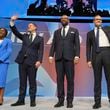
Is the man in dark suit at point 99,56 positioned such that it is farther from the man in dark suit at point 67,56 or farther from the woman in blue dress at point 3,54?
the woman in blue dress at point 3,54

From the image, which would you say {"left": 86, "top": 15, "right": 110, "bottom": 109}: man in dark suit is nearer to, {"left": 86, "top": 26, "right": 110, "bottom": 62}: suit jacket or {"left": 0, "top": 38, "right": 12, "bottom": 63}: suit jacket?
{"left": 86, "top": 26, "right": 110, "bottom": 62}: suit jacket

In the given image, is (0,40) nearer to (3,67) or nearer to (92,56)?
(3,67)

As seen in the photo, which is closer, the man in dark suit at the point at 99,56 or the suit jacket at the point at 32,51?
the man in dark suit at the point at 99,56

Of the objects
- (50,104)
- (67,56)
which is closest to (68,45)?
(67,56)

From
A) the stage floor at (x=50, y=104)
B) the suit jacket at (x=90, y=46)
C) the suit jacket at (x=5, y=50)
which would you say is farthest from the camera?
the suit jacket at (x=5, y=50)

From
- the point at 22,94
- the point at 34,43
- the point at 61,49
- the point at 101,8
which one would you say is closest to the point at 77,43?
the point at 61,49

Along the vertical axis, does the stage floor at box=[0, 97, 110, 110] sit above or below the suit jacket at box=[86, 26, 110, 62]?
below

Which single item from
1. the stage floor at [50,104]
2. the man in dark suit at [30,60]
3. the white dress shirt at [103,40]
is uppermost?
the white dress shirt at [103,40]

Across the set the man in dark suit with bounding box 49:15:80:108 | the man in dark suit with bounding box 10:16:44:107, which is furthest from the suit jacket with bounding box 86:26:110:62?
the man in dark suit with bounding box 10:16:44:107

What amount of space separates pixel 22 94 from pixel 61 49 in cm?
115

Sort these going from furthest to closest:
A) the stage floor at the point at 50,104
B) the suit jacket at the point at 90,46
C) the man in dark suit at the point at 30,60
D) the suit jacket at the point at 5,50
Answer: the suit jacket at the point at 5,50, the man in dark suit at the point at 30,60, the suit jacket at the point at 90,46, the stage floor at the point at 50,104

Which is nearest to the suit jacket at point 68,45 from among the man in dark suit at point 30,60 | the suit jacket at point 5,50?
the man in dark suit at point 30,60

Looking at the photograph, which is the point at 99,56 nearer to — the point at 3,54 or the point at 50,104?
the point at 50,104

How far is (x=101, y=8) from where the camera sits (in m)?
9.06
